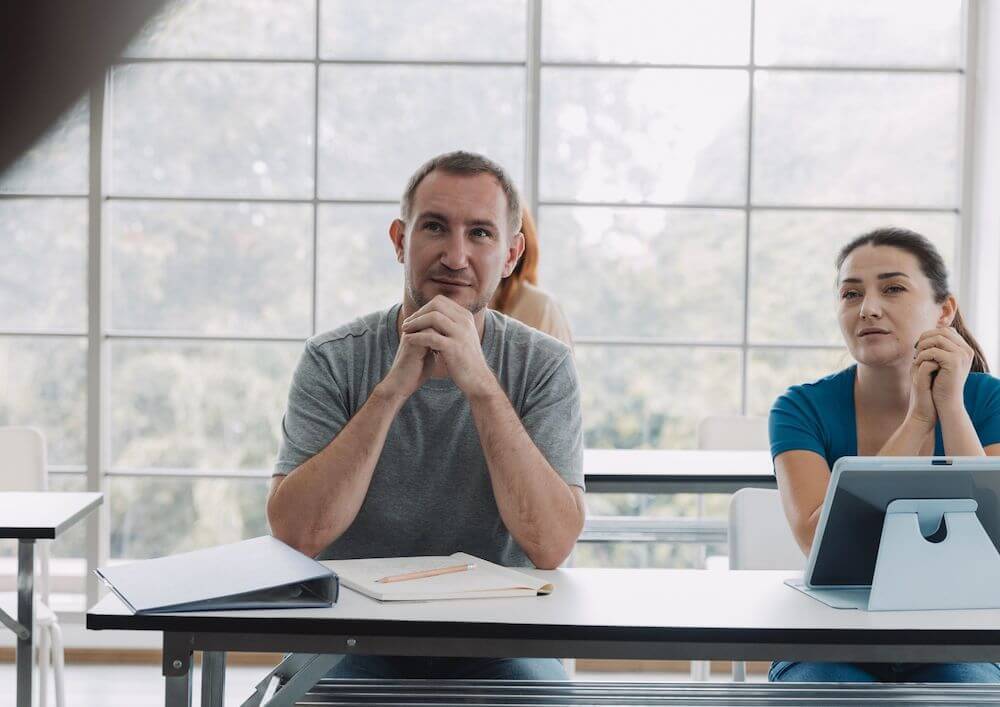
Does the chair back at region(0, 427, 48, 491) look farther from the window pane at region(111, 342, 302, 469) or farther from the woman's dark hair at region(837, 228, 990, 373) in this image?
the woman's dark hair at region(837, 228, 990, 373)

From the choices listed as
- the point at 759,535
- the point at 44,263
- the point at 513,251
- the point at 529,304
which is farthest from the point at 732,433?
the point at 44,263

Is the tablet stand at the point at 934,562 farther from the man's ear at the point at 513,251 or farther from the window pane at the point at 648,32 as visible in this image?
the window pane at the point at 648,32

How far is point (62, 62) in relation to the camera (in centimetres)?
406

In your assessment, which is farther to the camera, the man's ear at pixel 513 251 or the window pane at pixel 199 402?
the window pane at pixel 199 402

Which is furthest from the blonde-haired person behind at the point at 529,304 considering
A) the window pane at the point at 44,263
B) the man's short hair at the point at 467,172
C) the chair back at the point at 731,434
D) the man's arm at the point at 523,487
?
the window pane at the point at 44,263

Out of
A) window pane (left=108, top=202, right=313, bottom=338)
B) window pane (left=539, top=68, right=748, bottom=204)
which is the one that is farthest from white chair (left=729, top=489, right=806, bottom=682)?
window pane (left=108, top=202, right=313, bottom=338)

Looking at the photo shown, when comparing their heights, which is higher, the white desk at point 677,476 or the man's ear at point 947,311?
the man's ear at point 947,311

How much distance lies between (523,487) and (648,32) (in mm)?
2767

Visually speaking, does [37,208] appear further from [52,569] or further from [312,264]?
[52,569]

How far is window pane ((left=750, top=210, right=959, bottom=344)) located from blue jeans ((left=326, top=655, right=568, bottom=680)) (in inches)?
101

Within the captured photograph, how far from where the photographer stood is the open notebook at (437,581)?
147 centimetres

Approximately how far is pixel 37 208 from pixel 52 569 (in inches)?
55.3

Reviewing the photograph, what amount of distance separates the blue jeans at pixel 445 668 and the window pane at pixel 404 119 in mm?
2562

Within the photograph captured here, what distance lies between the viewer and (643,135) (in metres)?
4.06
